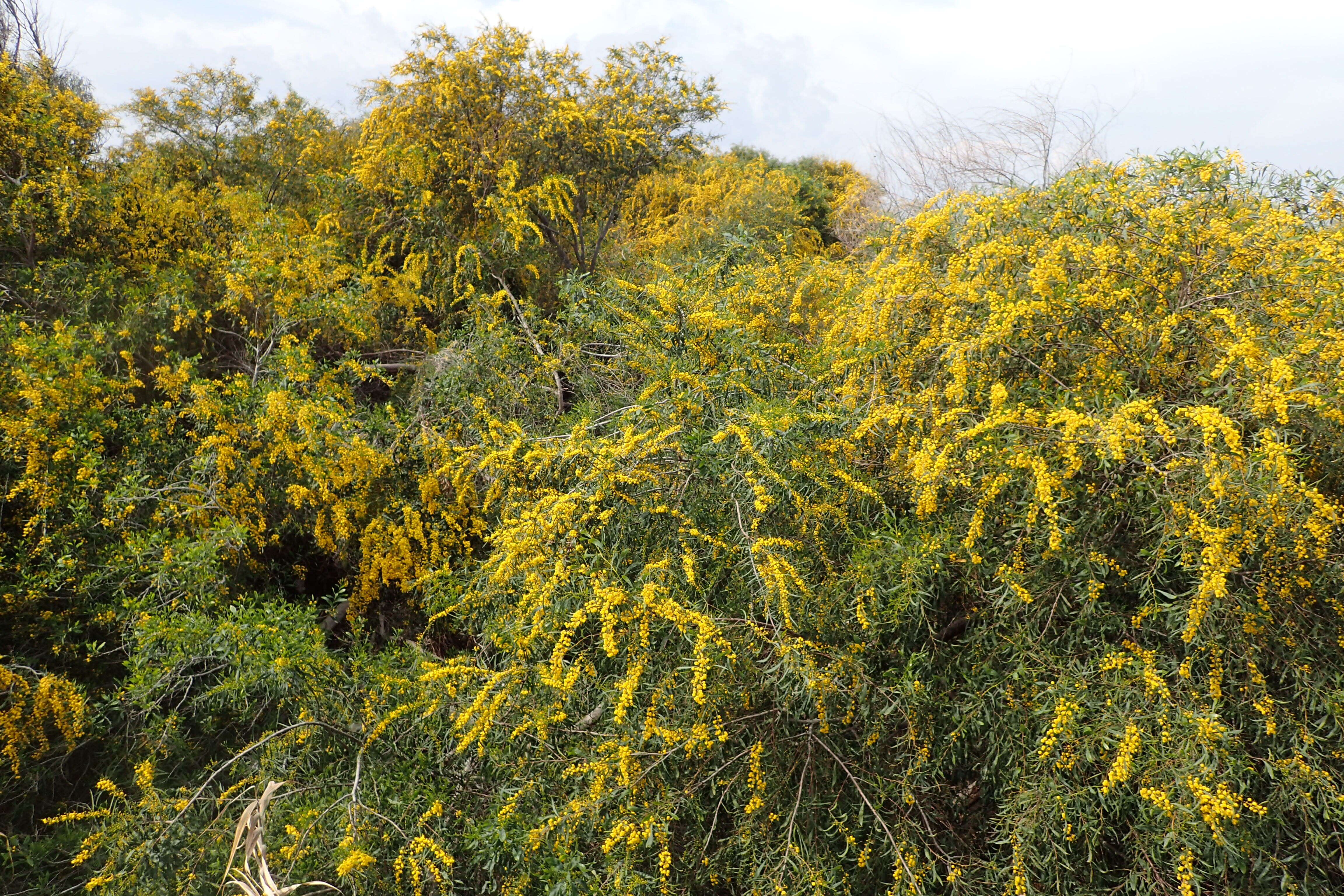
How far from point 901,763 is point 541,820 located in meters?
1.40

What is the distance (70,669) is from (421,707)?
2.28 m

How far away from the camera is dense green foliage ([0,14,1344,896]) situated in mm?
2404

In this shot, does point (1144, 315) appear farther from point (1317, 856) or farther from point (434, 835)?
point (434, 835)

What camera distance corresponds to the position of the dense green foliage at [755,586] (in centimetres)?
240

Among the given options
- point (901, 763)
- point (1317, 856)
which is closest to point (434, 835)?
point (901, 763)

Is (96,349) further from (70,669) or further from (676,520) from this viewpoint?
(676,520)

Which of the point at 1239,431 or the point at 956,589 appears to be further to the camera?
the point at 956,589

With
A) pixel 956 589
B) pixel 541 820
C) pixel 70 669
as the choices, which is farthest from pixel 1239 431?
pixel 70 669

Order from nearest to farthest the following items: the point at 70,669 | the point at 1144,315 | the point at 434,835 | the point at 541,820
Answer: the point at 1144,315 < the point at 541,820 < the point at 434,835 < the point at 70,669

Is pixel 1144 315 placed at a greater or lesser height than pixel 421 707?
greater

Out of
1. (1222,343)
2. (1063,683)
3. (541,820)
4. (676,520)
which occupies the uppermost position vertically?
(1222,343)

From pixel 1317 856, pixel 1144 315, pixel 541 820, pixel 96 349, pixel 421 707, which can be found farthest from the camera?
pixel 96 349

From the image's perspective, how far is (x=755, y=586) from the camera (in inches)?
115

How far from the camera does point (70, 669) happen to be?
429 cm
